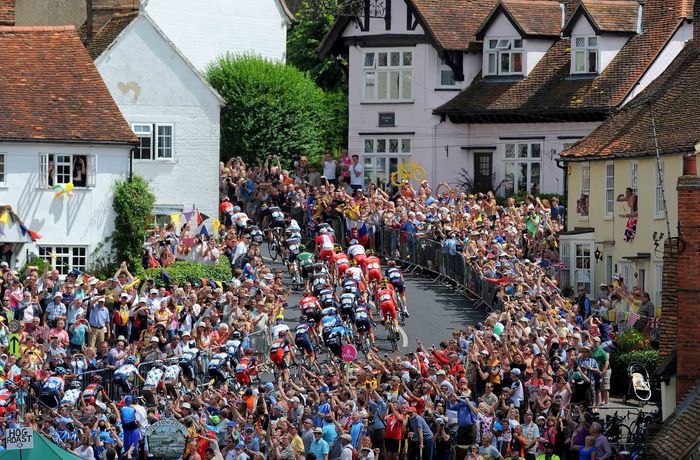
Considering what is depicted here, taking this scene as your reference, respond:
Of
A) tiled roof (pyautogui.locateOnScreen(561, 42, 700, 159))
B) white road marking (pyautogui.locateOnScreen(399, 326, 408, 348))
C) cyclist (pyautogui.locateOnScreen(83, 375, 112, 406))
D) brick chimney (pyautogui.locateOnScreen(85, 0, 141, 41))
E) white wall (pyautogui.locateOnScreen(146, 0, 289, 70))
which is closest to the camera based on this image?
cyclist (pyautogui.locateOnScreen(83, 375, 112, 406))

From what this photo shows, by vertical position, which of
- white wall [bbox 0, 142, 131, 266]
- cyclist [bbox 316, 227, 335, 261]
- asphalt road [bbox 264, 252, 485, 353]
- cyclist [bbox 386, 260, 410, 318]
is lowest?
asphalt road [bbox 264, 252, 485, 353]

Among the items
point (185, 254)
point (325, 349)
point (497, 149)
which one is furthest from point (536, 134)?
point (325, 349)

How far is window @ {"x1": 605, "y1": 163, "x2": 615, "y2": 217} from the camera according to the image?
177ft

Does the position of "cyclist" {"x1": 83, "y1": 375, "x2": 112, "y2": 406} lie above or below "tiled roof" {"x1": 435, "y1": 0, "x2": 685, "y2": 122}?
below

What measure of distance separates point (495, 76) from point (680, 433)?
33.3 m

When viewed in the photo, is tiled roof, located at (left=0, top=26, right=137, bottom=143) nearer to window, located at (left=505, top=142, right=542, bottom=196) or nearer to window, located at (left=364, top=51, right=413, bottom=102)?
window, located at (left=364, top=51, right=413, bottom=102)

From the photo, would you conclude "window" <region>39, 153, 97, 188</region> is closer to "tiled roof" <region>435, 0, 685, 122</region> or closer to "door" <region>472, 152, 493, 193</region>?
"tiled roof" <region>435, 0, 685, 122</region>

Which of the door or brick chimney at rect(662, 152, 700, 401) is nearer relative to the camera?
brick chimney at rect(662, 152, 700, 401)

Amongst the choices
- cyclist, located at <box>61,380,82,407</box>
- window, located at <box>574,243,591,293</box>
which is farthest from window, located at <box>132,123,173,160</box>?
cyclist, located at <box>61,380,82,407</box>

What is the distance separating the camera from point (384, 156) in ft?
220

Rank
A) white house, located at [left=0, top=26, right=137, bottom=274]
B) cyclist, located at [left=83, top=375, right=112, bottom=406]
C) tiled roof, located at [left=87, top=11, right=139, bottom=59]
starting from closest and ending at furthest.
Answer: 1. cyclist, located at [left=83, top=375, right=112, bottom=406]
2. white house, located at [left=0, top=26, right=137, bottom=274]
3. tiled roof, located at [left=87, top=11, right=139, bottom=59]

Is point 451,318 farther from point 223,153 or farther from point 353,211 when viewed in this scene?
point 223,153

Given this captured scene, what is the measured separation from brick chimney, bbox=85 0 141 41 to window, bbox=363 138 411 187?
9.95m

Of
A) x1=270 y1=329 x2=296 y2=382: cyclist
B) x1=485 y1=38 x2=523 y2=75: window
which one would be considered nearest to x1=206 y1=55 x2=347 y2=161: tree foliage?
x1=485 y1=38 x2=523 y2=75: window
